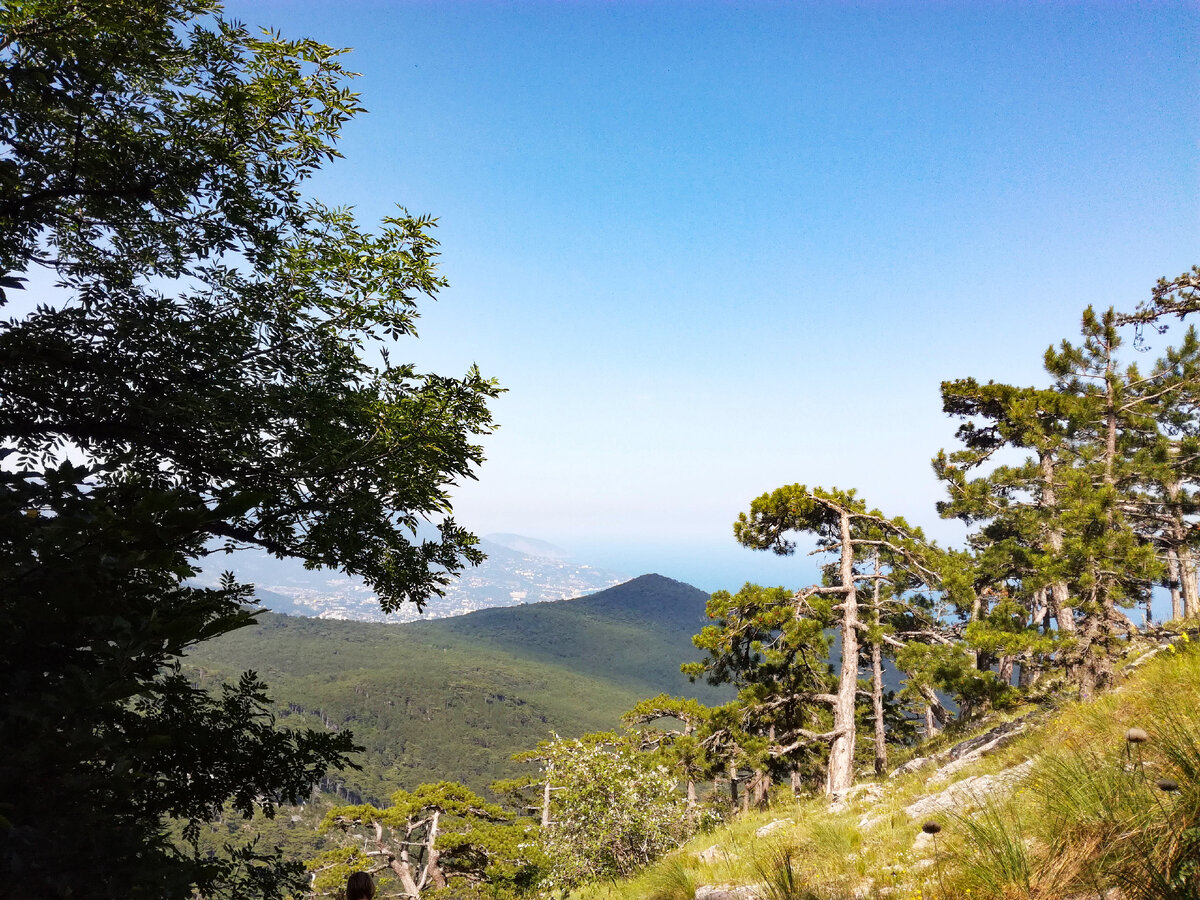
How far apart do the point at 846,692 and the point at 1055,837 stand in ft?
40.8

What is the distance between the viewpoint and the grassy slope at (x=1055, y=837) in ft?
11.3

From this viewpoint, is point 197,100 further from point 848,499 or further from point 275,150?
point 848,499

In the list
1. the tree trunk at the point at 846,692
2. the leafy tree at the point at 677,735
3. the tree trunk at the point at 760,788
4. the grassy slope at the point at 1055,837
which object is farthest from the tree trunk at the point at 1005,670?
the leafy tree at the point at 677,735

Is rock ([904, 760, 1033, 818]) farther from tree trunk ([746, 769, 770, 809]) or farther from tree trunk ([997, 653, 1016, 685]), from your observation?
tree trunk ([746, 769, 770, 809])

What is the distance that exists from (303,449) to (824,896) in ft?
20.9

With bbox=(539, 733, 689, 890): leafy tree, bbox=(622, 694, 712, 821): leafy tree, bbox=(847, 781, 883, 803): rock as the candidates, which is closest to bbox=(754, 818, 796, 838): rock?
bbox=(847, 781, 883, 803): rock

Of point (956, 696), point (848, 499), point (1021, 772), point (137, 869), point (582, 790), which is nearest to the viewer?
point (137, 869)

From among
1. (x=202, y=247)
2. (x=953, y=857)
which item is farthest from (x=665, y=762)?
(x=202, y=247)

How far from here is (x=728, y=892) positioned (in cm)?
596

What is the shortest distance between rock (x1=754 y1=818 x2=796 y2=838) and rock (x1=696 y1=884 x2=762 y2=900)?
11.4ft

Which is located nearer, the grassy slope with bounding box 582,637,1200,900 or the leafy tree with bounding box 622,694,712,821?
the grassy slope with bounding box 582,637,1200,900

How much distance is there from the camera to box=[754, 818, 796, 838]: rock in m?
9.76

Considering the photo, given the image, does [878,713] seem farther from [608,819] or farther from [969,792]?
[969,792]

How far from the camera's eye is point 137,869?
93.0 inches
